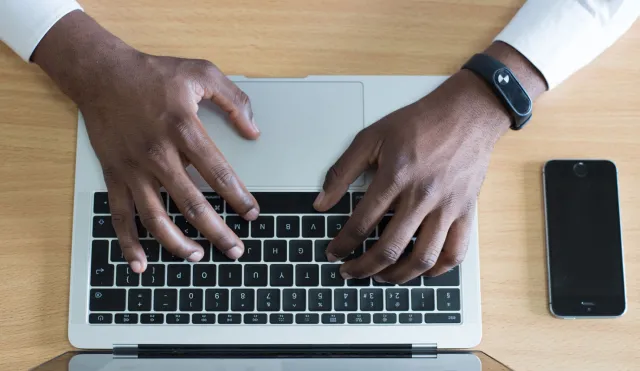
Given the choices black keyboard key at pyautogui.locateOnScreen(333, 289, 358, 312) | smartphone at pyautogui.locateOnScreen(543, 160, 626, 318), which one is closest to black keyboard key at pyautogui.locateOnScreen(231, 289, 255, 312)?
black keyboard key at pyautogui.locateOnScreen(333, 289, 358, 312)

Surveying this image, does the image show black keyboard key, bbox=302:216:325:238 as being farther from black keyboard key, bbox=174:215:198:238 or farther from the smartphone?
the smartphone

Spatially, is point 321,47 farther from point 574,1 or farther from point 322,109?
point 574,1

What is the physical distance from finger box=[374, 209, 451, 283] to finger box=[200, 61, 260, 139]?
24cm

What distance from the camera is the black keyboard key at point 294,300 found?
0.71 metres

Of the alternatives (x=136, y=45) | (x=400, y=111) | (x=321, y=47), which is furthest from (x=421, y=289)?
(x=136, y=45)

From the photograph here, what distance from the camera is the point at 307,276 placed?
0.72 metres

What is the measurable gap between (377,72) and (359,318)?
0.32 meters

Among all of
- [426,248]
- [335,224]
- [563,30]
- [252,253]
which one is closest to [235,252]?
[252,253]

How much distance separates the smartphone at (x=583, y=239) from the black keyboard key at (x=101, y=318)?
1.81ft

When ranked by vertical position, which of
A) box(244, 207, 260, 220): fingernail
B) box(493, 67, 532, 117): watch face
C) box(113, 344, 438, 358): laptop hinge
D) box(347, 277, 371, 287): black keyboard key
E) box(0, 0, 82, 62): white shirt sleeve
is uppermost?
box(0, 0, 82, 62): white shirt sleeve

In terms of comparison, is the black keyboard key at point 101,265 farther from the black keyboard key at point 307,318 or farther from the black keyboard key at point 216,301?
the black keyboard key at point 307,318

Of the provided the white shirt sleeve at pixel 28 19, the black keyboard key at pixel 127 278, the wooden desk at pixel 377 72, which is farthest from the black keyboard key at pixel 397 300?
the white shirt sleeve at pixel 28 19

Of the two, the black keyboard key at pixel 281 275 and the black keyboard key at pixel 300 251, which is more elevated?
the black keyboard key at pixel 300 251

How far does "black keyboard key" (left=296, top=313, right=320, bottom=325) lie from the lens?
712 millimetres
